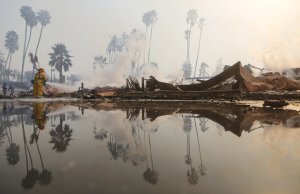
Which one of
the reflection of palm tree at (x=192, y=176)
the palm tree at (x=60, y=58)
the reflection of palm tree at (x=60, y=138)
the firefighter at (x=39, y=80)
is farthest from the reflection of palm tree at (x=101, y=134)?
the palm tree at (x=60, y=58)

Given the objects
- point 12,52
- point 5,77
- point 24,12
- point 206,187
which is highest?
point 24,12

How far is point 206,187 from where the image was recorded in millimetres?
2305

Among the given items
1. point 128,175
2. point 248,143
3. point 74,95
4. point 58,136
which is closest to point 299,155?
point 248,143

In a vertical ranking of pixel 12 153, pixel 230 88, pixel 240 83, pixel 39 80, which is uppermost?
pixel 39 80

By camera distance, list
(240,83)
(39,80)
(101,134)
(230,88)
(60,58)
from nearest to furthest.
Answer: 1. (101,134)
2. (240,83)
3. (230,88)
4. (39,80)
5. (60,58)

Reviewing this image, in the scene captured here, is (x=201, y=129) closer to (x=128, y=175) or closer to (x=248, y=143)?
(x=248, y=143)

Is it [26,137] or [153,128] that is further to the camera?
[153,128]

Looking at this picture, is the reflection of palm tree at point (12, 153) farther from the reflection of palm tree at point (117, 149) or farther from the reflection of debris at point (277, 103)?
the reflection of debris at point (277, 103)

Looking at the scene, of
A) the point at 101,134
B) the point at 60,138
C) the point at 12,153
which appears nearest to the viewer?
the point at 12,153

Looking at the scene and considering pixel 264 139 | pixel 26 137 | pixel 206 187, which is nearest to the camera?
pixel 206 187

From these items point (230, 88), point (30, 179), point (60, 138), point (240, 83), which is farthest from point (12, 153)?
point (230, 88)

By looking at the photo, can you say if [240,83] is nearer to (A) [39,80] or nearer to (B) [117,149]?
(A) [39,80]

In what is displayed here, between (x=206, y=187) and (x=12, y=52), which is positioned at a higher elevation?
(x=12, y=52)

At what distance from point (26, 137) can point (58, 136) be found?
0.56 m
